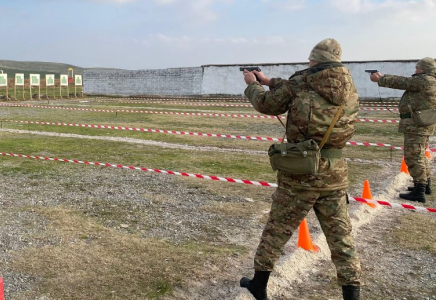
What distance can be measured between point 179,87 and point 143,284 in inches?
1267

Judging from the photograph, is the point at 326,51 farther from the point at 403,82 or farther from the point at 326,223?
the point at 403,82

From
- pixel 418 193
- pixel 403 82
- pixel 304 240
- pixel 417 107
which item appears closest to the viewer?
pixel 304 240

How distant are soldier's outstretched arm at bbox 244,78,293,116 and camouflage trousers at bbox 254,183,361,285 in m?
0.66

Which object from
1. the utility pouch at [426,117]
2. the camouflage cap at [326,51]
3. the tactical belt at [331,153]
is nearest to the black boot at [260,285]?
the tactical belt at [331,153]

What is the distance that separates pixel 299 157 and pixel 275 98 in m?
0.49

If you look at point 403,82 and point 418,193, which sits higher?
point 403,82

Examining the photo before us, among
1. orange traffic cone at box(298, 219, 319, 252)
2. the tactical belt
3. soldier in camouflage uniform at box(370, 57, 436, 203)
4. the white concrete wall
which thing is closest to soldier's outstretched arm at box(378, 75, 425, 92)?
soldier in camouflage uniform at box(370, 57, 436, 203)

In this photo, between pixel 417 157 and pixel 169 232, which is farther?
pixel 417 157

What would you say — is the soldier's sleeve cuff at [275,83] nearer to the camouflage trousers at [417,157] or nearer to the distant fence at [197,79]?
the camouflage trousers at [417,157]

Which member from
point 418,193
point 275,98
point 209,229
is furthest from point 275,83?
point 418,193

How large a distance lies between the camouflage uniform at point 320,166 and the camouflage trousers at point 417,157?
3.76 m

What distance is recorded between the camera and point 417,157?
6551 millimetres

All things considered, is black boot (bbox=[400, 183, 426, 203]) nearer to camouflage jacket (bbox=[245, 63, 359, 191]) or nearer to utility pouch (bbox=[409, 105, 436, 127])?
utility pouch (bbox=[409, 105, 436, 127])

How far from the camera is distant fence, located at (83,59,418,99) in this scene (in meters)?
28.0
